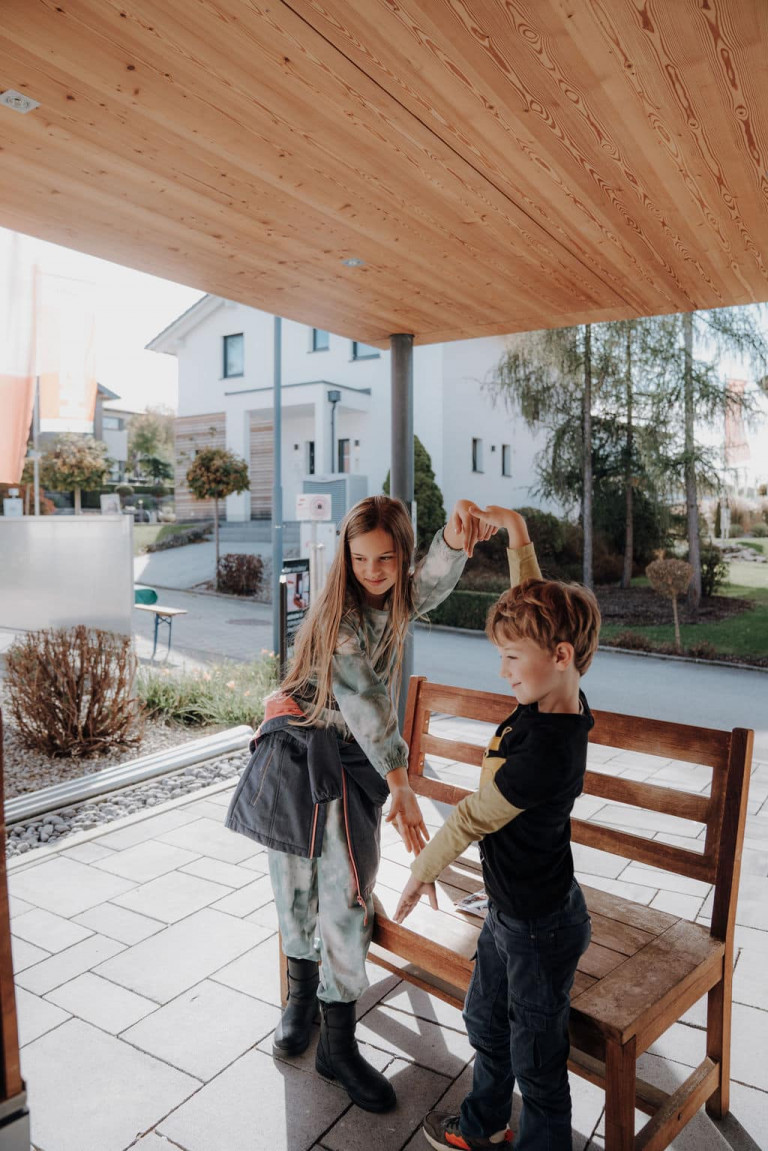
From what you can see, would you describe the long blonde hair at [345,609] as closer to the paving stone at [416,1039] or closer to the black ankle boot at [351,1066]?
the black ankle boot at [351,1066]

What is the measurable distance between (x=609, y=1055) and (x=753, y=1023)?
3.67ft

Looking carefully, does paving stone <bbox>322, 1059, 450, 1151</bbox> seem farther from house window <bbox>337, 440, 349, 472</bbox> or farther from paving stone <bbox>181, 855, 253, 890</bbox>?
house window <bbox>337, 440, 349, 472</bbox>

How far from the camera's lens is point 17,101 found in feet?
7.32

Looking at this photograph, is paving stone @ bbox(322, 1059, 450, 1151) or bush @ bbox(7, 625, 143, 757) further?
bush @ bbox(7, 625, 143, 757)

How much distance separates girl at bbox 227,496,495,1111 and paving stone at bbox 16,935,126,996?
104 centimetres

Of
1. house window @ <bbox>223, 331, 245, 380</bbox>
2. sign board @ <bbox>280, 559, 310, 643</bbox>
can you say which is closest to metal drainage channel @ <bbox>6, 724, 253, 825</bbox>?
sign board @ <bbox>280, 559, 310, 643</bbox>

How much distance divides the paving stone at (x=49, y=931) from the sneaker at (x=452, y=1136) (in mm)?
1586

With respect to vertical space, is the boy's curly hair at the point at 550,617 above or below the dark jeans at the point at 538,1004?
above

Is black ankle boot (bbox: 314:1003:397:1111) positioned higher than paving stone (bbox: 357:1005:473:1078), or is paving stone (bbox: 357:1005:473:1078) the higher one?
black ankle boot (bbox: 314:1003:397:1111)

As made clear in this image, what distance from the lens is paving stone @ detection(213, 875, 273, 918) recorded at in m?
3.25

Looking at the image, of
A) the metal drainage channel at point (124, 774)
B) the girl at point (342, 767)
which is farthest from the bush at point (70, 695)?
the girl at point (342, 767)

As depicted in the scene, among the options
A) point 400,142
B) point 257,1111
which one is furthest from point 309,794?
point 400,142

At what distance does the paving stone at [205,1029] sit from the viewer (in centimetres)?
234

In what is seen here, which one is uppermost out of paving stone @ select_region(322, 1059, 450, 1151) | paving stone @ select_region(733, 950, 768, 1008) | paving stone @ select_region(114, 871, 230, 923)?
paving stone @ select_region(322, 1059, 450, 1151)
